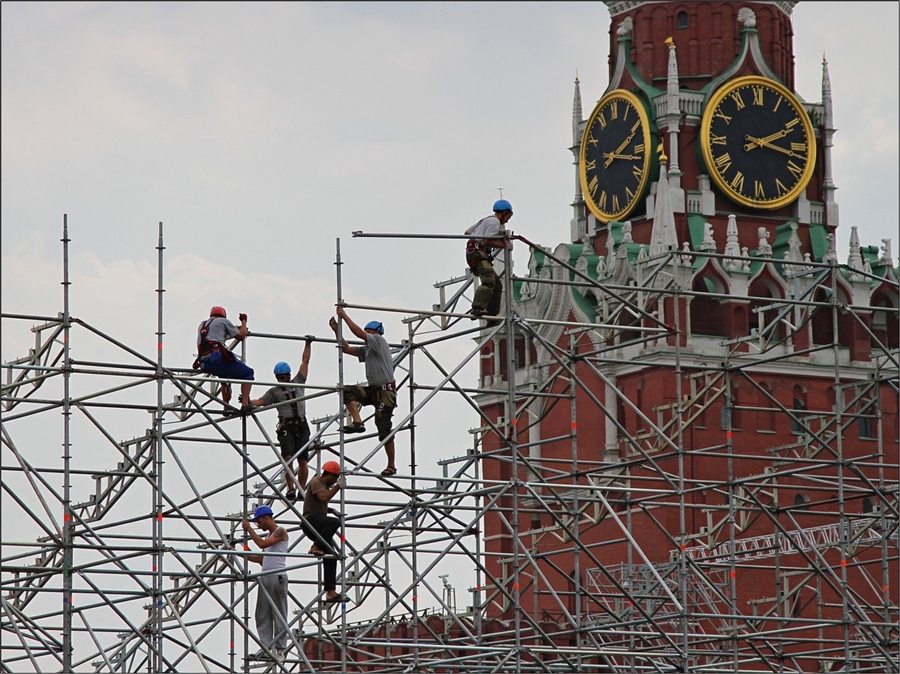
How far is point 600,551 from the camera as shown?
81375mm

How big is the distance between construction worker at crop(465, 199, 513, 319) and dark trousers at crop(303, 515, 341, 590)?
3795mm

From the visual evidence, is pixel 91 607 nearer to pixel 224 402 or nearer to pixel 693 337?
pixel 224 402

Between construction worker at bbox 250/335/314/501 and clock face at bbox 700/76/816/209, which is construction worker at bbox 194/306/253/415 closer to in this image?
construction worker at bbox 250/335/314/501

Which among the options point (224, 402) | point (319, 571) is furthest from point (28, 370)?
point (319, 571)

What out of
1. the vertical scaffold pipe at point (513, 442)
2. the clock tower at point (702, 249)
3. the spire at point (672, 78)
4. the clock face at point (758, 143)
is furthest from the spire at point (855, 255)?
the vertical scaffold pipe at point (513, 442)

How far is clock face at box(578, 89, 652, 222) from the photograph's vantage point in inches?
3334

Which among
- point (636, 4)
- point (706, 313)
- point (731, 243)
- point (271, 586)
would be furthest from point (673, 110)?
point (271, 586)

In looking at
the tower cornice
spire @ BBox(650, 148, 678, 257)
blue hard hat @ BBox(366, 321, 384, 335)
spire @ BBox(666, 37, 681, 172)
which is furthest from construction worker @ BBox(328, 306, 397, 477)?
the tower cornice

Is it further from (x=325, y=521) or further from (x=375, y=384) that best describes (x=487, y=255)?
(x=325, y=521)

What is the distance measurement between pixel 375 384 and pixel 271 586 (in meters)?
3.27

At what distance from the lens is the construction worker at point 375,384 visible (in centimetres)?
3556

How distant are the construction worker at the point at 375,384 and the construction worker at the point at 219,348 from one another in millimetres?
1387

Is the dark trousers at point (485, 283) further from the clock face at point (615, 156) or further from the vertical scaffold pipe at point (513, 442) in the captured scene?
the clock face at point (615, 156)

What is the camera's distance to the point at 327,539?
35.0m
